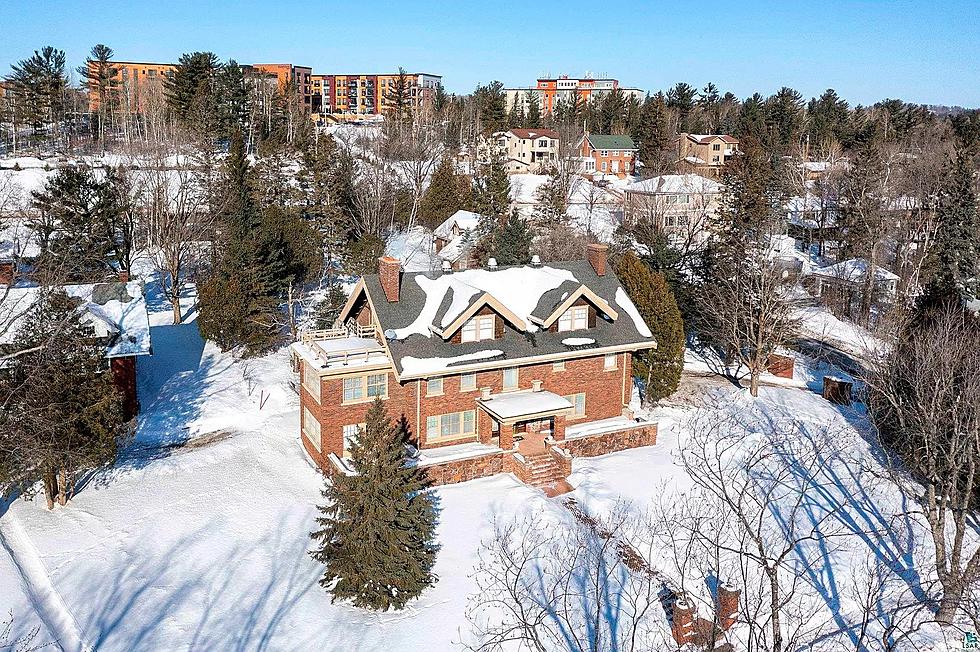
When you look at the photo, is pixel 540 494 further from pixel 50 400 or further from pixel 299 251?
pixel 299 251

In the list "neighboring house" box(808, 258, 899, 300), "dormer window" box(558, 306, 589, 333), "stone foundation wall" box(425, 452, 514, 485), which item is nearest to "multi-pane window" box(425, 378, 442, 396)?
"stone foundation wall" box(425, 452, 514, 485)

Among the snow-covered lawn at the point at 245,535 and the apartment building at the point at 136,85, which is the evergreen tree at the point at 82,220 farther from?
the apartment building at the point at 136,85

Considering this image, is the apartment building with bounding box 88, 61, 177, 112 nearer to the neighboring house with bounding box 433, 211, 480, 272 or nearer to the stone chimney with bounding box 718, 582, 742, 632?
the neighboring house with bounding box 433, 211, 480, 272

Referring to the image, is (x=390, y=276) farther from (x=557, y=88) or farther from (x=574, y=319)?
(x=557, y=88)

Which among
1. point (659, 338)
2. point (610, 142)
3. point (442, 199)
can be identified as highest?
point (610, 142)

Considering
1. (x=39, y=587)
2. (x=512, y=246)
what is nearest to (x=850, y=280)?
(x=512, y=246)

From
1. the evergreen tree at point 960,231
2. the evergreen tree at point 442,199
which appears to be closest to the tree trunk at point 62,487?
the evergreen tree at point 442,199
